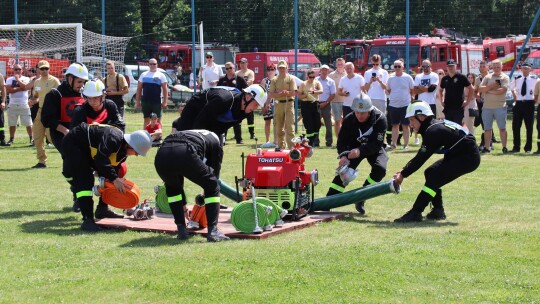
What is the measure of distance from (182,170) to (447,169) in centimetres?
353

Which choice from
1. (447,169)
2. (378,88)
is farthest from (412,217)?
(378,88)

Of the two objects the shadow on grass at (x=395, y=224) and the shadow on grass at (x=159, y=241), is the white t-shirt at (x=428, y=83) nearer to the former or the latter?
the shadow on grass at (x=395, y=224)

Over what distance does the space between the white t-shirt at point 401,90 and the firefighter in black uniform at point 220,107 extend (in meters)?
9.93

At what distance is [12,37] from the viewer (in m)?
28.5

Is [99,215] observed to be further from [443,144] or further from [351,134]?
[443,144]

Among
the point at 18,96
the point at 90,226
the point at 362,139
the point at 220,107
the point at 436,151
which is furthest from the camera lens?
the point at 18,96

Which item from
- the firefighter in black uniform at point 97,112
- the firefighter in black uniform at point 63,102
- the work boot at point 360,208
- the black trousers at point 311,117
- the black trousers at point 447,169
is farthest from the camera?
the black trousers at point 311,117

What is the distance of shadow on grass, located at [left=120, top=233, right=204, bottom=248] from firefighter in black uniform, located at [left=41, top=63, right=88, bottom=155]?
9.94ft

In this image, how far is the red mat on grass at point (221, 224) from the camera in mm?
10141

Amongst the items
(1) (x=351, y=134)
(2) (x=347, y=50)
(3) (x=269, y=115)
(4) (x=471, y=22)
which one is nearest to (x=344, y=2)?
(2) (x=347, y=50)

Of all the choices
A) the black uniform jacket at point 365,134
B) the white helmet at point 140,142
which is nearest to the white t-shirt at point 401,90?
the black uniform jacket at point 365,134

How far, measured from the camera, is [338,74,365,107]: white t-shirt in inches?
830

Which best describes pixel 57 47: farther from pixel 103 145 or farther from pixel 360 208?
pixel 103 145

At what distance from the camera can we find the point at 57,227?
11.0 m
